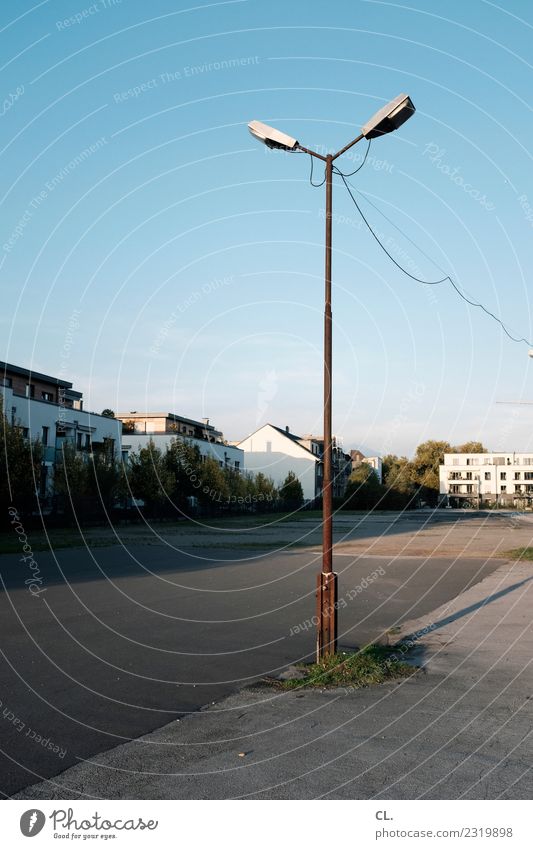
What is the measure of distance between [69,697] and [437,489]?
137 metres

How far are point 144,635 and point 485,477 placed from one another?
431ft

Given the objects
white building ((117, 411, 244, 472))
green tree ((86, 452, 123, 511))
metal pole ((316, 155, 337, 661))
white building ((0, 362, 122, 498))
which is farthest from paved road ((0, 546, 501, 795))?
white building ((117, 411, 244, 472))

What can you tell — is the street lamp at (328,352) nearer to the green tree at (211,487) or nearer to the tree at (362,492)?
the green tree at (211,487)

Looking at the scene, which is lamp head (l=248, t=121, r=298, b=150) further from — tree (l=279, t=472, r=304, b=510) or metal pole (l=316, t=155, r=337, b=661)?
tree (l=279, t=472, r=304, b=510)

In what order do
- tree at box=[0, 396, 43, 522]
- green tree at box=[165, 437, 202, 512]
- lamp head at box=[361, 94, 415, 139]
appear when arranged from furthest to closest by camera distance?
1. green tree at box=[165, 437, 202, 512]
2. tree at box=[0, 396, 43, 522]
3. lamp head at box=[361, 94, 415, 139]

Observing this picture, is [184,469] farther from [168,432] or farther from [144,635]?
[144,635]

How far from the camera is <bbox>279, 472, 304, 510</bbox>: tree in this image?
84.1 meters

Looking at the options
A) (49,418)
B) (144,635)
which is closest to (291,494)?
(49,418)

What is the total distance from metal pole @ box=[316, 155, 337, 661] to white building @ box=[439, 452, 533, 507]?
12477cm

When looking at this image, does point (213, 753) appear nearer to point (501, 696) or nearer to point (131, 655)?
point (501, 696)

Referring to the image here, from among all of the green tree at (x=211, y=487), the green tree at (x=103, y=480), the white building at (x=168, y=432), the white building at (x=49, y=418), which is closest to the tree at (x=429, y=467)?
the white building at (x=168, y=432)

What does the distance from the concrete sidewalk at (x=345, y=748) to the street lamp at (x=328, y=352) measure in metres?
1.00

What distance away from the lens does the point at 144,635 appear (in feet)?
34.6
